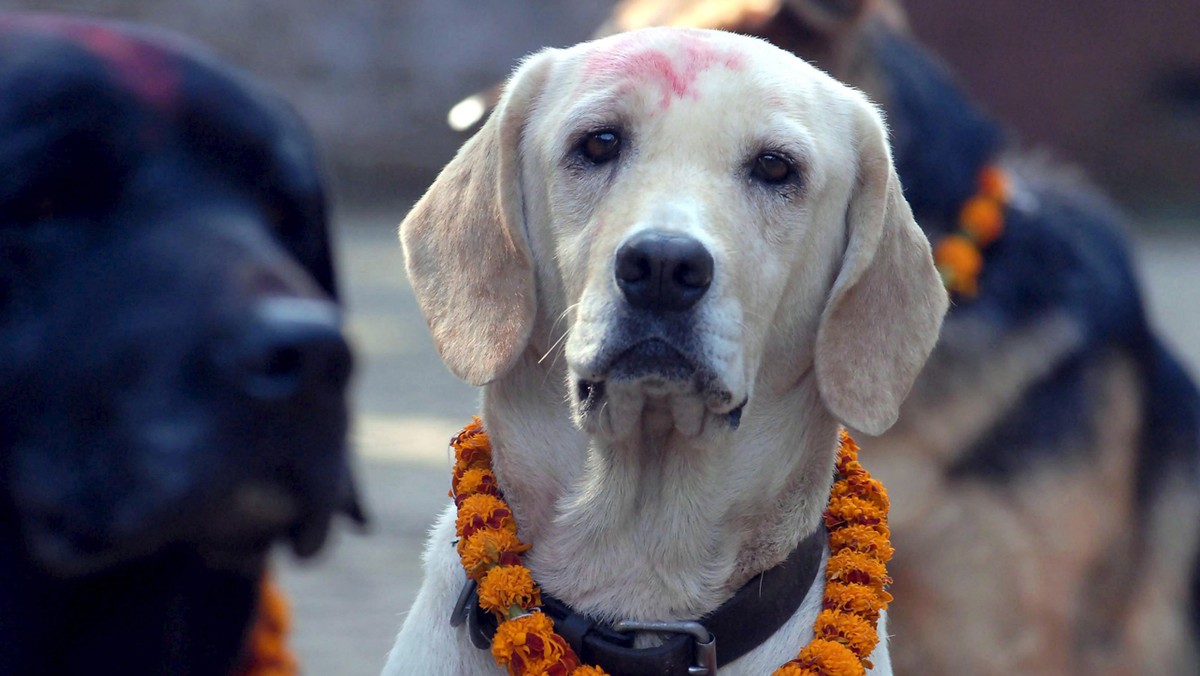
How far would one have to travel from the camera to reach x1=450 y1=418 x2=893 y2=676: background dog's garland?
8.51 feet

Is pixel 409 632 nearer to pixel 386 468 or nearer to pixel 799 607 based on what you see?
pixel 799 607

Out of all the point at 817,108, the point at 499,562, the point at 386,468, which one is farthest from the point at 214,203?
the point at 386,468

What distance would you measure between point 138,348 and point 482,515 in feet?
2.36

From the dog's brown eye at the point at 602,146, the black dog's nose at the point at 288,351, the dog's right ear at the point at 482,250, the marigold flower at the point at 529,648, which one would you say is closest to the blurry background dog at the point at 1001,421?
the dog's right ear at the point at 482,250

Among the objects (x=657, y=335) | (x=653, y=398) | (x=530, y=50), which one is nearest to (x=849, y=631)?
(x=653, y=398)

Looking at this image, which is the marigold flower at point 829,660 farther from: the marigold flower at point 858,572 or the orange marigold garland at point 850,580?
the marigold flower at point 858,572

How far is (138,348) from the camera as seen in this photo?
2.27m

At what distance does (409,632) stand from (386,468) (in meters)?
4.27

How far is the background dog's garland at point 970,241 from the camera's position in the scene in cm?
419

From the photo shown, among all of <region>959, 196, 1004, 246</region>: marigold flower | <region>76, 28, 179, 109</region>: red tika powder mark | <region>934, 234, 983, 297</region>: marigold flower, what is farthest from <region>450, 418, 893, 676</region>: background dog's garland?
<region>959, 196, 1004, 246</region>: marigold flower

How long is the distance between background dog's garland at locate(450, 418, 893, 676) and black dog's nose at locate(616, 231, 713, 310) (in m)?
0.52

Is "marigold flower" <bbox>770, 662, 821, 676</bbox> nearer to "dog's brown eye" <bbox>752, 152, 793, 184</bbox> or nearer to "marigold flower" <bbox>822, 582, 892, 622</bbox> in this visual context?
"marigold flower" <bbox>822, 582, 892, 622</bbox>

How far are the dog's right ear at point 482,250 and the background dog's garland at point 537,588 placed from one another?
9.1 inches

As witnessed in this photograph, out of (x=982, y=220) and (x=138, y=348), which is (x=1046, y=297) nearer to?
(x=982, y=220)
